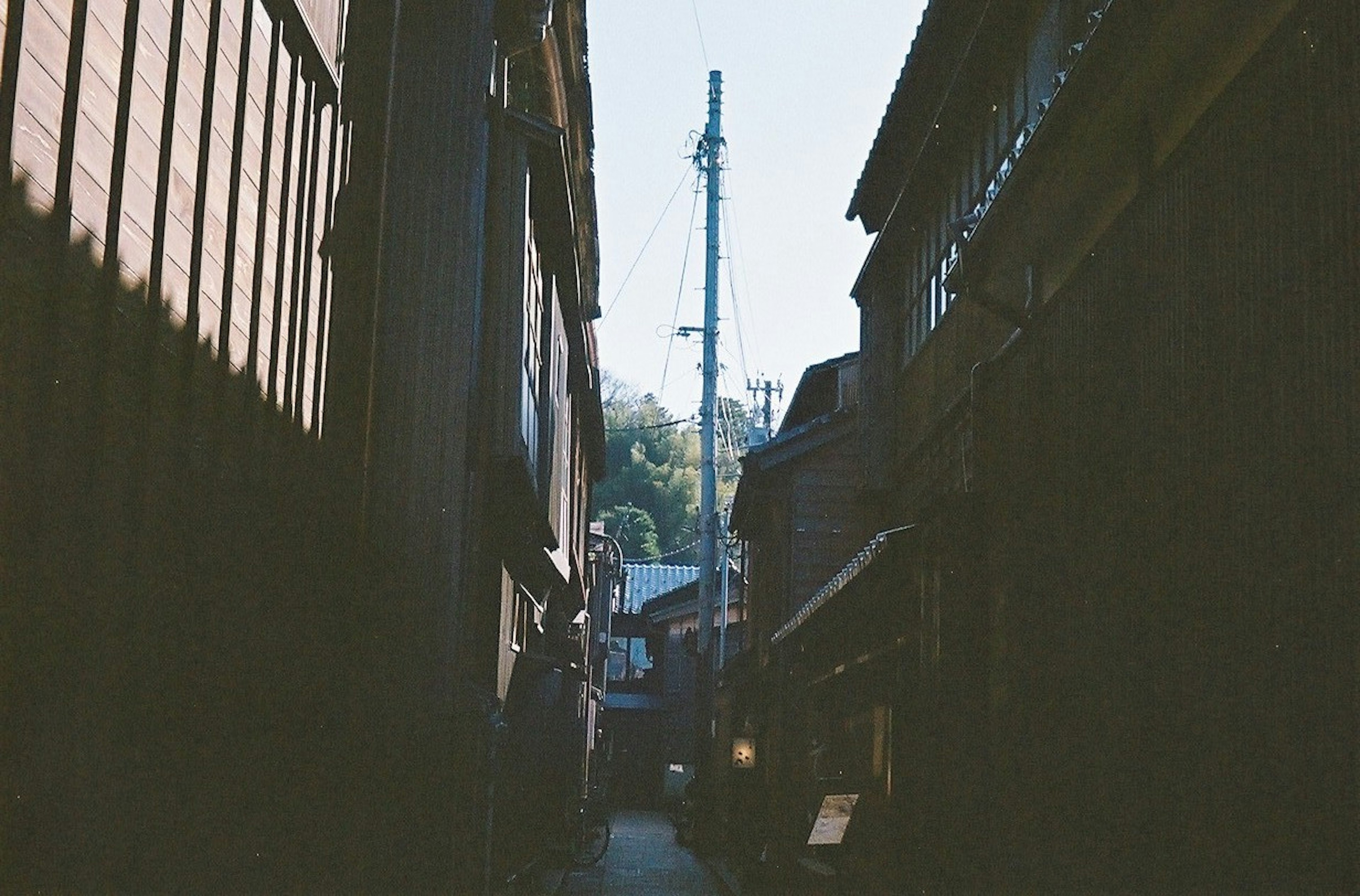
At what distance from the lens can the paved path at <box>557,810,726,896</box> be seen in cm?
2316

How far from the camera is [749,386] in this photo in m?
51.5

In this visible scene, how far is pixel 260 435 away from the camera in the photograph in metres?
7.42

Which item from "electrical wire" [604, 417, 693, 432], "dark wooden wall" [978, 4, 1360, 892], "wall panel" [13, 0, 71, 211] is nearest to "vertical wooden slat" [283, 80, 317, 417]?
"wall panel" [13, 0, 71, 211]

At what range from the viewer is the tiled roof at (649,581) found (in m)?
68.9

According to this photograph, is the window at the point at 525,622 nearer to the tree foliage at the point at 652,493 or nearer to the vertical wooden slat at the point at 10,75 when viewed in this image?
the vertical wooden slat at the point at 10,75

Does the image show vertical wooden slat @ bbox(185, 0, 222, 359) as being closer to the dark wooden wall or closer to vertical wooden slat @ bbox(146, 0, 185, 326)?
vertical wooden slat @ bbox(146, 0, 185, 326)

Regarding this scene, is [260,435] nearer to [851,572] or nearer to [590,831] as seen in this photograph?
[851,572]

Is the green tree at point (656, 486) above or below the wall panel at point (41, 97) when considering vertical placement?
above

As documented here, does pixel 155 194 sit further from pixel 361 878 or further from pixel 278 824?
pixel 361 878

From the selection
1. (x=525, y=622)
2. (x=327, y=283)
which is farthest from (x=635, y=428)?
(x=327, y=283)

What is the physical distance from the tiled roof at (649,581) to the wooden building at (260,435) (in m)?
52.4

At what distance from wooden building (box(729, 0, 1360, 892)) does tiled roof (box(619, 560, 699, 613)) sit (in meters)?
54.5

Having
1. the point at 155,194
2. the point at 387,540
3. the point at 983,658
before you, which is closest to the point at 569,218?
the point at 387,540

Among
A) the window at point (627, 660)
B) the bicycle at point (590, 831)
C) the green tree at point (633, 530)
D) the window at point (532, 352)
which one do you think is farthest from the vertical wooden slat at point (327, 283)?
the green tree at point (633, 530)
